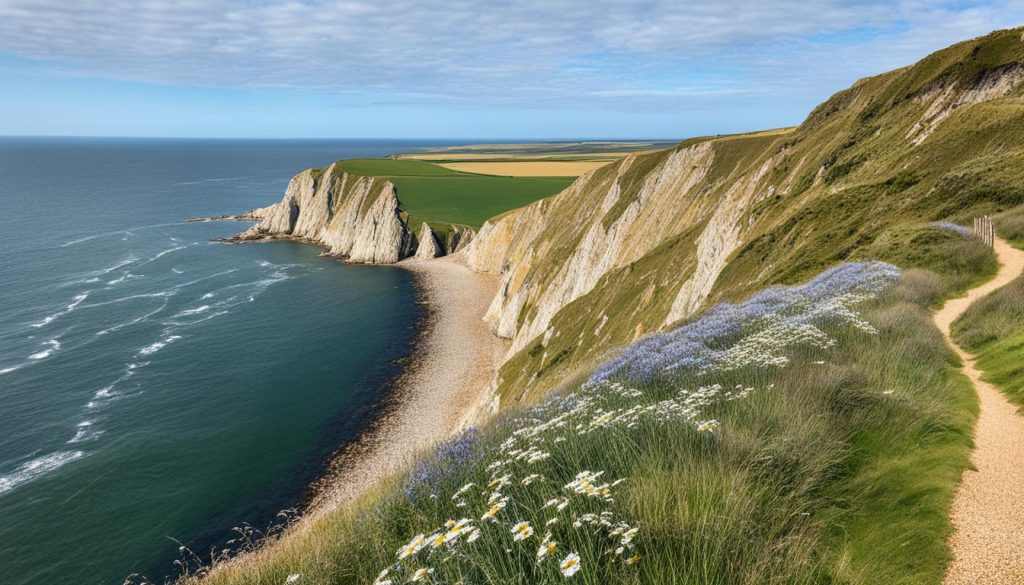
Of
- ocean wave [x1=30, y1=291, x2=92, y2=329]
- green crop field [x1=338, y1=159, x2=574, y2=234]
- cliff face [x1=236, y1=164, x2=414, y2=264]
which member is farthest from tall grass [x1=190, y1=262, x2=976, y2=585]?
green crop field [x1=338, y1=159, x2=574, y2=234]

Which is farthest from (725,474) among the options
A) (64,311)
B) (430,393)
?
(64,311)

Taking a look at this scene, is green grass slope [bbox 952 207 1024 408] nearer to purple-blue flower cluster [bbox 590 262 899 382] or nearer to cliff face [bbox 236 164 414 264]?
purple-blue flower cluster [bbox 590 262 899 382]

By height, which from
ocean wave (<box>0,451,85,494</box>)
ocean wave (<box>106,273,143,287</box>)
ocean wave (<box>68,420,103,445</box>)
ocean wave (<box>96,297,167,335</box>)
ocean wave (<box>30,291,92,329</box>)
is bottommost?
ocean wave (<box>0,451,85,494</box>)

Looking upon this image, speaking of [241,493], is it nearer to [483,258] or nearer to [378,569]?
[378,569]

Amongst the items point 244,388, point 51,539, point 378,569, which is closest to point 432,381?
point 244,388

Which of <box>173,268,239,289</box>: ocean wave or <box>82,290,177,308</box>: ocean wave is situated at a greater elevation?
<box>173,268,239,289</box>: ocean wave

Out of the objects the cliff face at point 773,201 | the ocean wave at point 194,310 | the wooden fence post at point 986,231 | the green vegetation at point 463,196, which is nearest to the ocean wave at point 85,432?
the ocean wave at point 194,310

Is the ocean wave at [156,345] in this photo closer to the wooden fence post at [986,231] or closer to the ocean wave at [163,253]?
the ocean wave at [163,253]
